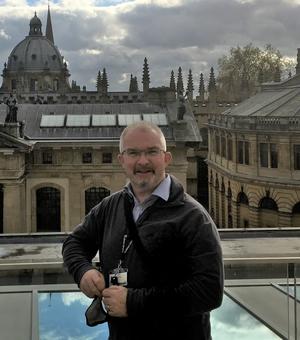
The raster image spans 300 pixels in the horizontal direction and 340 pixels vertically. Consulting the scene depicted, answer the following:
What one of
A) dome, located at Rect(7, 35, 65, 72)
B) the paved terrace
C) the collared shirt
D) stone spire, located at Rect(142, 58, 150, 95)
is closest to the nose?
the collared shirt

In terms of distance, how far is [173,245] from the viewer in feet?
11.2

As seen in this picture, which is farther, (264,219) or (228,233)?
(264,219)

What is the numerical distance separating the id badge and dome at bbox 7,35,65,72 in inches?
3833

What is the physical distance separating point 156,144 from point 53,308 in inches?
85.0

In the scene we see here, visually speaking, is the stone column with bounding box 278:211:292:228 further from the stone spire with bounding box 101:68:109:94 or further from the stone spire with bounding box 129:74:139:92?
the stone spire with bounding box 129:74:139:92

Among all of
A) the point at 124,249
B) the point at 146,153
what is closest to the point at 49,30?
the point at 146,153

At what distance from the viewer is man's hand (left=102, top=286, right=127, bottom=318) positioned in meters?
3.38

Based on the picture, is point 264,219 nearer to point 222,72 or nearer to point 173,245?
point 173,245

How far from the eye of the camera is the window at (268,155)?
3941 centimetres

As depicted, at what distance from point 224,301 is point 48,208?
3166 cm

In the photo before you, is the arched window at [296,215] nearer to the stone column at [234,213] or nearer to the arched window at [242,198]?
the arched window at [242,198]

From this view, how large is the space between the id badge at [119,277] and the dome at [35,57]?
319ft

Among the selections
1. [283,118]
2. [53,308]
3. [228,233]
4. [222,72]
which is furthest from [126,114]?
[222,72]

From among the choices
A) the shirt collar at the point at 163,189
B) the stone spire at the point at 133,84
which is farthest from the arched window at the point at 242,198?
the shirt collar at the point at 163,189
